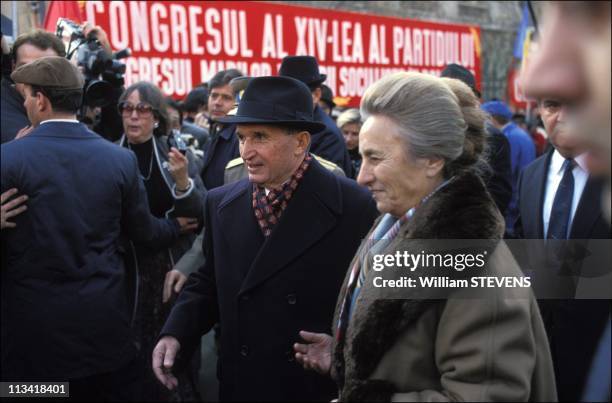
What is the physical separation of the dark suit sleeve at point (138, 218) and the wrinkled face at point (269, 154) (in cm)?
89

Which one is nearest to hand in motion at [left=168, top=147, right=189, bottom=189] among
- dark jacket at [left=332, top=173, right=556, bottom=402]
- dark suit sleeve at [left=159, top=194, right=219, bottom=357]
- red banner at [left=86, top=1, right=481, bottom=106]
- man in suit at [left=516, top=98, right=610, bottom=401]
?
dark suit sleeve at [left=159, top=194, right=219, bottom=357]

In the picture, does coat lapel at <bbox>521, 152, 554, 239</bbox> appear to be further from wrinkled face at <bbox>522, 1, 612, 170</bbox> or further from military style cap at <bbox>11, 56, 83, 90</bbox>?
wrinkled face at <bbox>522, 1, 612, 170</bbox>

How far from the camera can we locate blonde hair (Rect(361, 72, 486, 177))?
1912 mm

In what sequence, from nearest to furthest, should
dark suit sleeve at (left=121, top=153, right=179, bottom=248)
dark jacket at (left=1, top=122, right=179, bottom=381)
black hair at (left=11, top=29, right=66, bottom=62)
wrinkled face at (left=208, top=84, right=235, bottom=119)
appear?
dark jacket at (left=1, top=122, right=179, bottom=381), dark suit sleeve at (left=121, top=153, right=179, bottom=248), black hair at (left=11, top=29, right=66, bottom=62), wrinkled face at (left=208, top=84, right=235, bottom=119)

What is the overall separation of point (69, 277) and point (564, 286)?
2.13 meters

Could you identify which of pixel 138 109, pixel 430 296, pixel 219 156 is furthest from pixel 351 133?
pixel 430 296

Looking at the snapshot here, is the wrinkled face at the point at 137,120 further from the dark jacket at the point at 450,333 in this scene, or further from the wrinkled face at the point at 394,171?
the dark jacket at the point at 450,333

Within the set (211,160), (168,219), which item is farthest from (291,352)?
(211,160)

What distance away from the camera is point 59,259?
3068 mm

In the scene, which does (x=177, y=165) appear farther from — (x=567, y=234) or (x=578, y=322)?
(x=578, y=322)

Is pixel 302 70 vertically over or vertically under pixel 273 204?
over

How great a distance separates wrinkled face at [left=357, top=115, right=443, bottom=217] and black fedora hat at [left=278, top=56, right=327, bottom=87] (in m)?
2.82

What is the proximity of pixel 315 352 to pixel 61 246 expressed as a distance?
4.59 feet

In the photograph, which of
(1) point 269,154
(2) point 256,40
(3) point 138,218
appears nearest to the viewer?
(1) point 269,154
